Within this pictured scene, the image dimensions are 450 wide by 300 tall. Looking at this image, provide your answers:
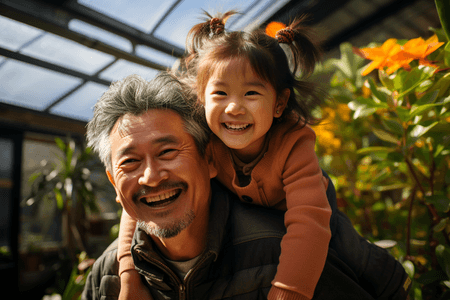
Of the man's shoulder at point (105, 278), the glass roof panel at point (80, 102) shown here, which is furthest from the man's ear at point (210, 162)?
the glass roof panel at point (80, 102)

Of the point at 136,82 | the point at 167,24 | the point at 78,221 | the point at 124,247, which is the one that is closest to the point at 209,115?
the point at 136,82

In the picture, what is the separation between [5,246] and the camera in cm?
441

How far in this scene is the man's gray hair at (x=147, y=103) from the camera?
3.77 feet

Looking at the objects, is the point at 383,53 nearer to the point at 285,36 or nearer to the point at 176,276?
the point at 285,36

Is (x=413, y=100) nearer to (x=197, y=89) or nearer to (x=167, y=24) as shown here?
(x=197, y=89)

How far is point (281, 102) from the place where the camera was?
1112 mm

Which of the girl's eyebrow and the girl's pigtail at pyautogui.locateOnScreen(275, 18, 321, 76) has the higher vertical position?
the girl's pigtail at pyautogui.locateOnScreen(275, 18, 321, 76)

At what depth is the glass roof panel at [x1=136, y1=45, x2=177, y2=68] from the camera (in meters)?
4.17

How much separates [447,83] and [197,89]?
86 cm

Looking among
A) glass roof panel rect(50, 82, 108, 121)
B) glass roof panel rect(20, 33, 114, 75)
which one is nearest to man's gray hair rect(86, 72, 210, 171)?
glass roof panel rect(20, 33, 114, 75)

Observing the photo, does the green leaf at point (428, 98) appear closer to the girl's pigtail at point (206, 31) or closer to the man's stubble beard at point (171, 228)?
the girl's pigtail at point (206, 31)

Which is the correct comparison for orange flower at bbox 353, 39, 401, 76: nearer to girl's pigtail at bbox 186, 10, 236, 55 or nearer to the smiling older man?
girl's pigtail at bbox 186, 10, 236, 55

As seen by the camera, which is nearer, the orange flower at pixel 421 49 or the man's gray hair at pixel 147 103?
the orange flower at pixel 421 49

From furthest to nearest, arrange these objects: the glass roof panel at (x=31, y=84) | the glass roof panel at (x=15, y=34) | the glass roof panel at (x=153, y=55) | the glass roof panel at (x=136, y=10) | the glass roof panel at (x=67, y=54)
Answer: the glass roof panel at (x=31, y=84) → the glass roof panel at (x=153, y=55) → the glass roof panel at (x=67, y=54) → the glass roof panel at (x=15, y=34) → the glass roof panel at (x=136, y=10)
